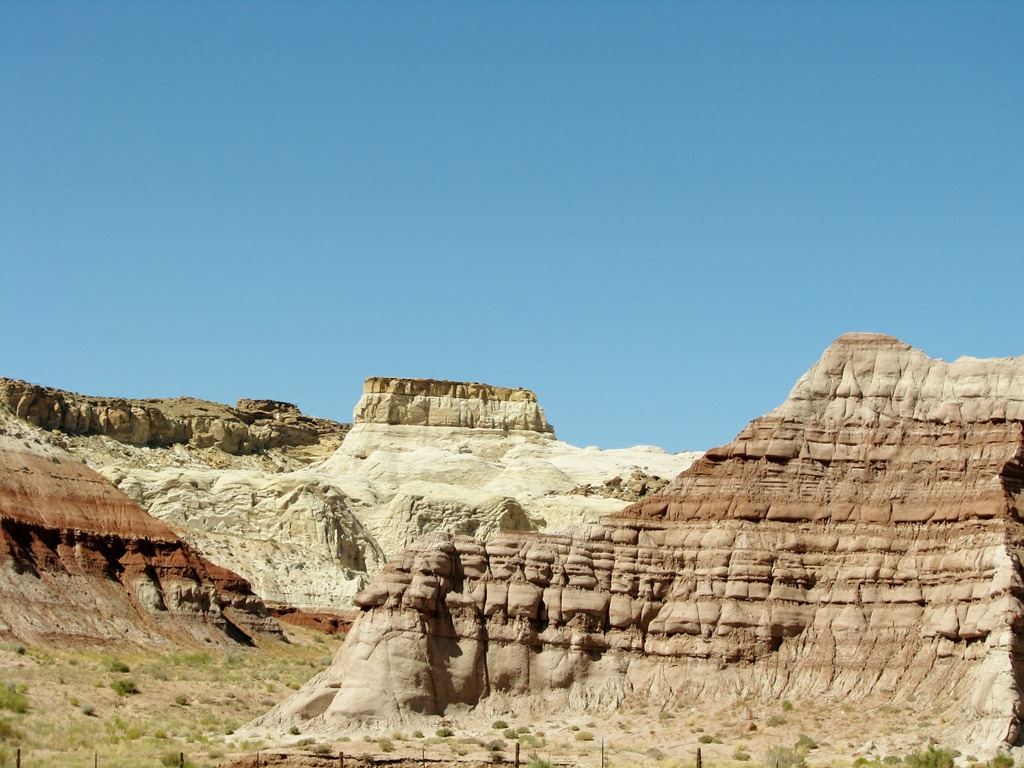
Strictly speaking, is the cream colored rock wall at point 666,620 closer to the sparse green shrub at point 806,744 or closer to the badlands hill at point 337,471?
the sparse green shrub at point 806,744

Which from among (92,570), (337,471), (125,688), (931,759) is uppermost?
(337,471)

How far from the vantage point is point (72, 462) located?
9231cm

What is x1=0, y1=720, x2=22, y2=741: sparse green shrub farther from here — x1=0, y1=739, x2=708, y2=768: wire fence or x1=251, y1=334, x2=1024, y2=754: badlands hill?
x1=251, y1=334, x2=1024, y2=754: badlands hill

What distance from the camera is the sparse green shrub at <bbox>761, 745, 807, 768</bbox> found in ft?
160

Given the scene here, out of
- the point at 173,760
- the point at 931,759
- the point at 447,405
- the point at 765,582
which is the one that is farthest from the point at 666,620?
the point at 447,405

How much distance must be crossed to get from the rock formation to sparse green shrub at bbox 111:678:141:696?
11.3 m

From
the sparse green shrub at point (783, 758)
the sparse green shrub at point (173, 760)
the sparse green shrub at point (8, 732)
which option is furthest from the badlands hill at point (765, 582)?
the sparse green shrub at point (8, 732)

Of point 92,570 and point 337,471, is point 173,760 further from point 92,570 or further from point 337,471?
point 337,471

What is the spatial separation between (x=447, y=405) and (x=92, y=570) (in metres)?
94.6

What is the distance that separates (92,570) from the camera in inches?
3364

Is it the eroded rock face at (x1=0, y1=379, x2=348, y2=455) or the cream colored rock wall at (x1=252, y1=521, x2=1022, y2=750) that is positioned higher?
the eroded rock face at (x1=0, y1=379, x2=348, y2=455)

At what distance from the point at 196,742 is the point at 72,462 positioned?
38.8m

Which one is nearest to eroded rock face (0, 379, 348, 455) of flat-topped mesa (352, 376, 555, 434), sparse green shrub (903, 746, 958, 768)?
flat-topped mesa (352, 376, 555, 434)

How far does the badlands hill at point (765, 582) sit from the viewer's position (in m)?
53.4
